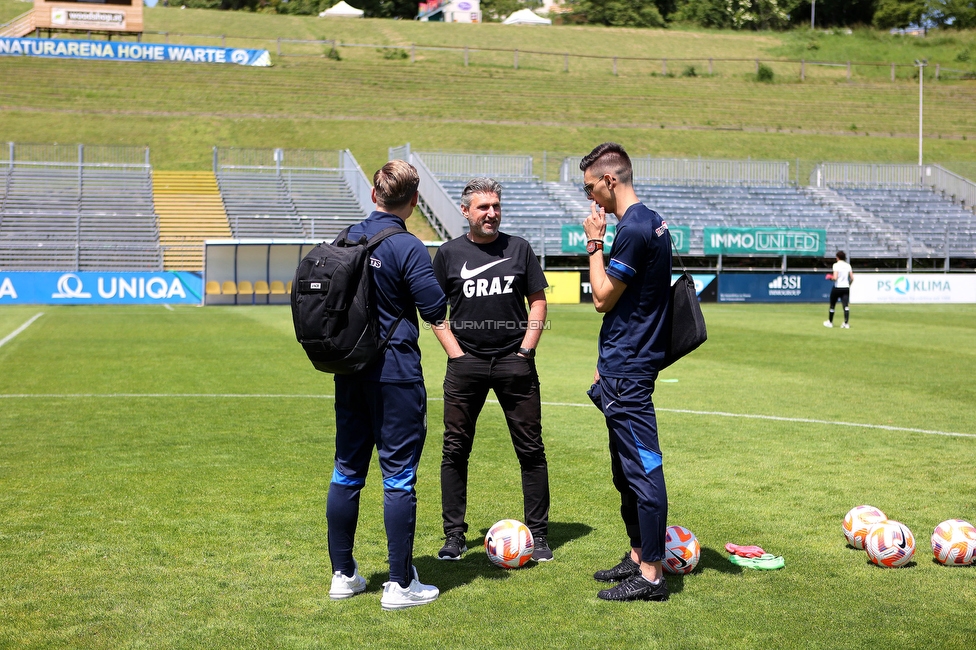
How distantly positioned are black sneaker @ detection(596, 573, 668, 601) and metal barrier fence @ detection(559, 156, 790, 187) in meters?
40.4

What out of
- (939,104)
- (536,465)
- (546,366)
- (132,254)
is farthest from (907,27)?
(536,465)

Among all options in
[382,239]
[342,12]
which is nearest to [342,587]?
[382,239]

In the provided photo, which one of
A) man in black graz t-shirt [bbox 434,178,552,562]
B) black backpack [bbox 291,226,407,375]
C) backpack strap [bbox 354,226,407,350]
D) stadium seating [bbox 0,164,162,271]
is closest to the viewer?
black backpack [bbox 291,226,407,375]

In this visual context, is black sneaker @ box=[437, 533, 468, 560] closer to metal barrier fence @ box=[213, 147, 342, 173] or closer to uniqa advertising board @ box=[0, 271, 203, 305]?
uniqa advertising board @ box=[0, 271, 203, 305]

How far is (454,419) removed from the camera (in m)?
5.95

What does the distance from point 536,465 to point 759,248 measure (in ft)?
107

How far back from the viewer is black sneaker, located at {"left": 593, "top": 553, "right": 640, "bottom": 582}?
204 inches

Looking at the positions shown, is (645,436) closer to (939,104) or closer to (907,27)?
(939,104)

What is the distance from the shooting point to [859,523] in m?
5.74

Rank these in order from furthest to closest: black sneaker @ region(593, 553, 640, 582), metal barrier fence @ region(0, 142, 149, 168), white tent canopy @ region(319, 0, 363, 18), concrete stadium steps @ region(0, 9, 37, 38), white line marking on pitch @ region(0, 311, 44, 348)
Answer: white tent canopy @ region(319, 0, 363, 18) < concrete stadium steps @ region(0, 9, 37, 38) < metal barrier fence @ region(0, 142, 149, 168) < white line marking on pitch @ region(0, 311, 44, 348) < black sneaker @ region(593, 553, 640, 582)

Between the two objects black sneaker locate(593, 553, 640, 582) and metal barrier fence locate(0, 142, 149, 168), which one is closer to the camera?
black sneaker locate(593, 553, 640, 582)

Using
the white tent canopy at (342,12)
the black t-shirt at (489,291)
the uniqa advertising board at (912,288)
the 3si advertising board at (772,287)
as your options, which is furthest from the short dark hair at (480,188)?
the white tent canopy at (342,12)

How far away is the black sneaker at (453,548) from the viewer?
568 cm

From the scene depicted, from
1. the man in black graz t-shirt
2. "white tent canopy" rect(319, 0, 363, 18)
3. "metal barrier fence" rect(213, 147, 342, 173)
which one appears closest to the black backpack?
the man in black graz t-shirt
